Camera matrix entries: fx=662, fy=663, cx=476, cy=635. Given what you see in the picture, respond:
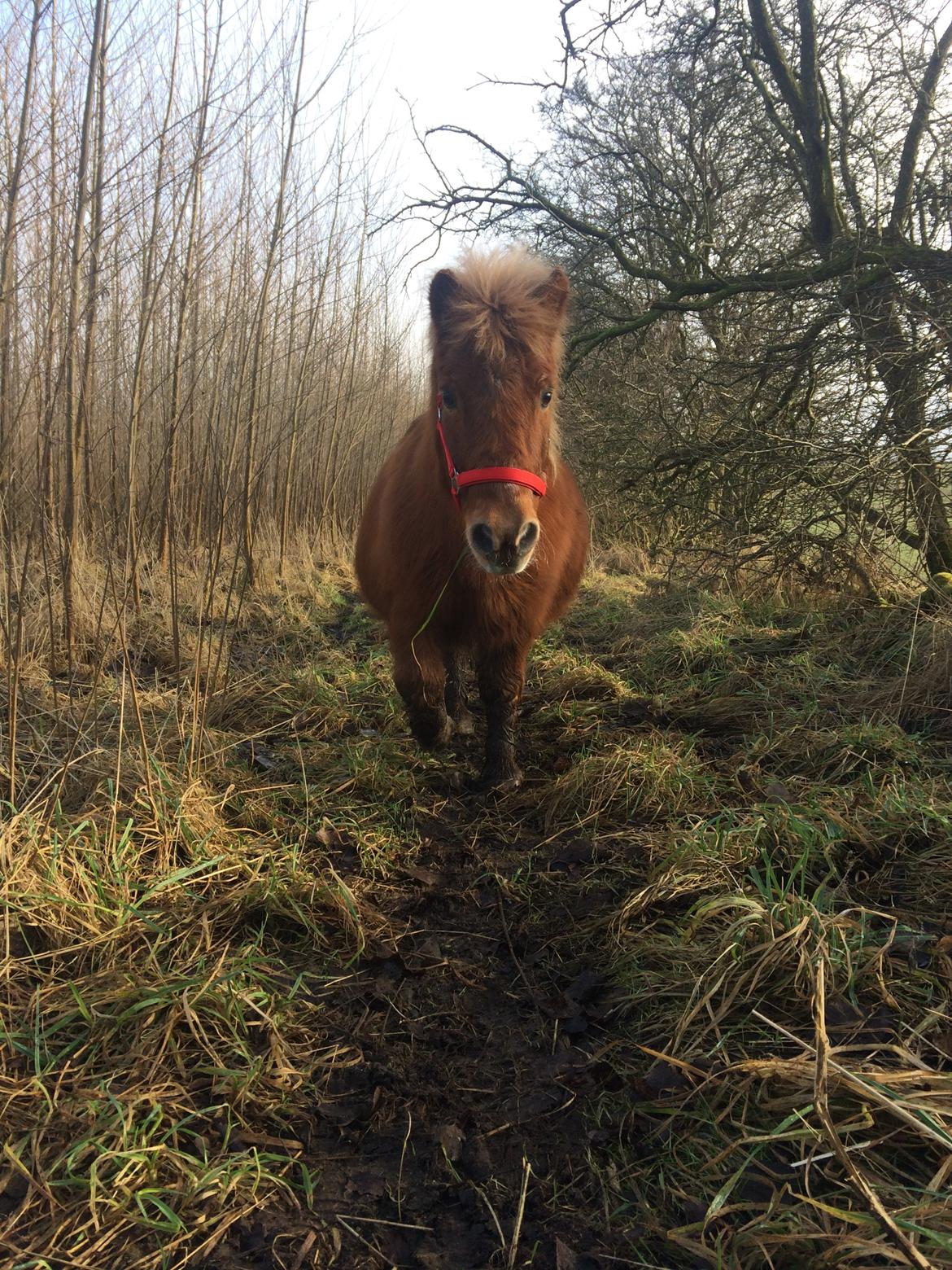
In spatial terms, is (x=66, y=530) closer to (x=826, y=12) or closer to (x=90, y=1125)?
(x=90, y=1125)

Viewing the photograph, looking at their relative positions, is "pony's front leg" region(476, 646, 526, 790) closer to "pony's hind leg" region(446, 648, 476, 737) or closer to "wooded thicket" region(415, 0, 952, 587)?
"pony's hind leg" region(446, 648, 476, 737)

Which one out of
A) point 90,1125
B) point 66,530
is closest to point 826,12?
point 66,530

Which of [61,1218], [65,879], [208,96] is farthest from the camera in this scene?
[208,96]

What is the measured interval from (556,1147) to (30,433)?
17.9ft

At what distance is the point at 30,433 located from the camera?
4.81 m

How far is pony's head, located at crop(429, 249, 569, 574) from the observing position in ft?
7.72

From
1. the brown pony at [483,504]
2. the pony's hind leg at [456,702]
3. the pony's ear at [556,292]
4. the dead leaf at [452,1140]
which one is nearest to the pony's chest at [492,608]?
Result: the brown pony at [483,504]

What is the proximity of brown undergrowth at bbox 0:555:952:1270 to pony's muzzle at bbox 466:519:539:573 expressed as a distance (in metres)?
1.08

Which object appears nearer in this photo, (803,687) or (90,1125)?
(90,1125)

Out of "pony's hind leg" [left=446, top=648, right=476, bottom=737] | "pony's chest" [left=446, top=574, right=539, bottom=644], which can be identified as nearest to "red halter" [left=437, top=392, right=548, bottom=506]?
"pony's chest" [left=446, top=574, right=539, bottom=644]

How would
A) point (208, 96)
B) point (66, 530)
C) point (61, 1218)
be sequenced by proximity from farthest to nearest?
point (66, 530)
point (208, 96)
point (61, 1218)

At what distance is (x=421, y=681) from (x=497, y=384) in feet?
4.37

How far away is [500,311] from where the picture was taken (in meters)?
2.62

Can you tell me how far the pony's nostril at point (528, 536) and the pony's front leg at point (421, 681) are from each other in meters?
0.89
